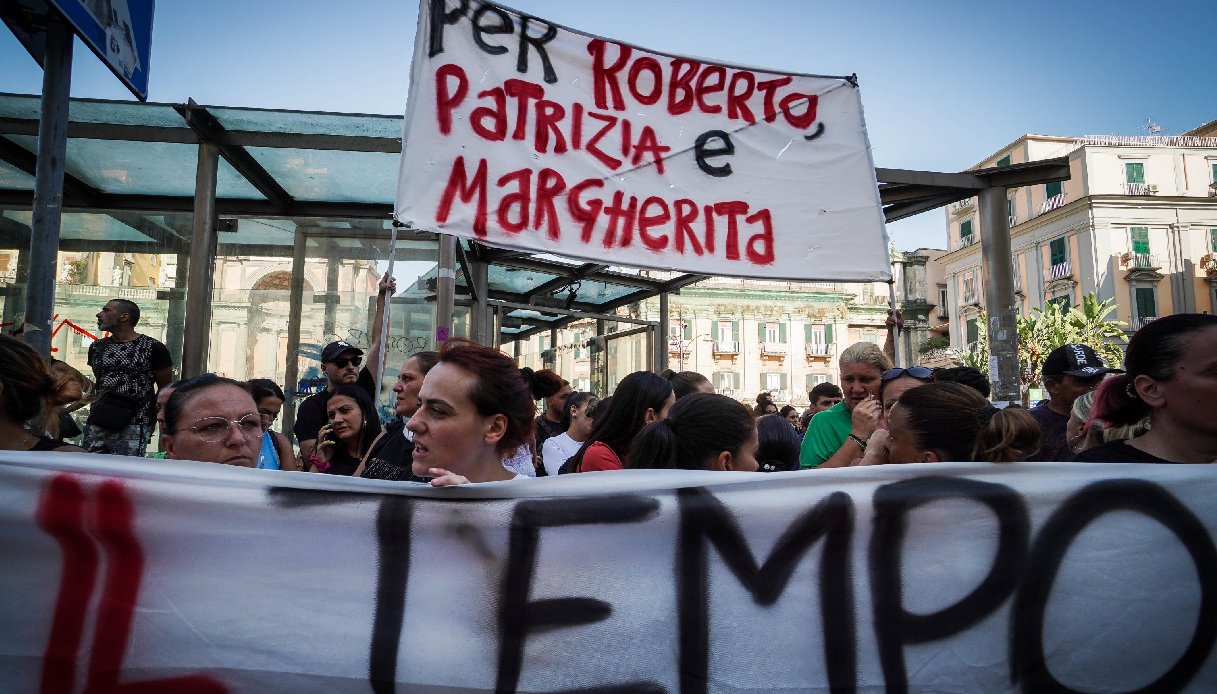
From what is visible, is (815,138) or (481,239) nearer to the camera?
(481,239)

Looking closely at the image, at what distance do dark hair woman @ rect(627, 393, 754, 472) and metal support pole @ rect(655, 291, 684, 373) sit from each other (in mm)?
8037

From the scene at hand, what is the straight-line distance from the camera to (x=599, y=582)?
6.08 feet

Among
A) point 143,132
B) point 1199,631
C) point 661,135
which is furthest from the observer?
point 143,132

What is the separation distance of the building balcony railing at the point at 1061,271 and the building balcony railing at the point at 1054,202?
3.50m

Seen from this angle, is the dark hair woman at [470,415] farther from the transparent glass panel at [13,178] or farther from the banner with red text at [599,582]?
the transparent glass panel at [13,178]

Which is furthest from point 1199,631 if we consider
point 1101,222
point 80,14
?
point 1101,222

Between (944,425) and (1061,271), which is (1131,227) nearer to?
(1061,271)

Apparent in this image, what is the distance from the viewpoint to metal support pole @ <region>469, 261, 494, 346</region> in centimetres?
927

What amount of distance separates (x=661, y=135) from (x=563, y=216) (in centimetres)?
71

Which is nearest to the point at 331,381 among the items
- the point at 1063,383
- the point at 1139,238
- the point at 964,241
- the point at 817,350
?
the point at 1063,383

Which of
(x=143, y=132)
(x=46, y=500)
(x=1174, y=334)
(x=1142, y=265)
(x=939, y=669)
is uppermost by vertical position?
(x=1142, y=265)

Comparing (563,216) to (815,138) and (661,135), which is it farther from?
(815,138)

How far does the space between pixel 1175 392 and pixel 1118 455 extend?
229mm

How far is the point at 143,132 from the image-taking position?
18.2ft
